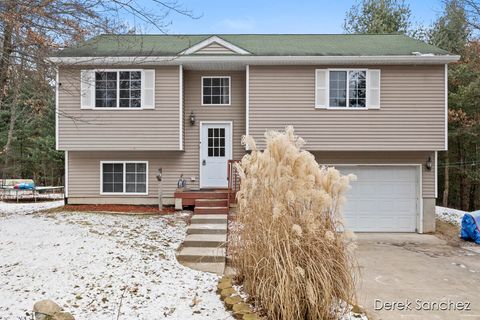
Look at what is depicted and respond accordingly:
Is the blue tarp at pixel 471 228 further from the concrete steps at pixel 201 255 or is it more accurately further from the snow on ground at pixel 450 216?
the concrete steps at pixel 201 255

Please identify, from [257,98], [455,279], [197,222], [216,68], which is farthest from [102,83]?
[455,279]

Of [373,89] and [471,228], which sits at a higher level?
[373,89]

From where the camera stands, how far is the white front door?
11328 millimetres

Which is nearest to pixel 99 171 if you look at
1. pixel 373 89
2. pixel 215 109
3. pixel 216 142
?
pixel 216 142

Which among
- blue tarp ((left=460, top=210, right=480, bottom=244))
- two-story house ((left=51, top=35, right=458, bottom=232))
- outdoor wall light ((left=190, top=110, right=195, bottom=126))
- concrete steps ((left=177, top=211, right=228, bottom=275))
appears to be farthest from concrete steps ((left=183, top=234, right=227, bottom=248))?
blue tarp ((left=460, top=210, right=480, bottom=244))

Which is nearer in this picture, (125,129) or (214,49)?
(125,129)

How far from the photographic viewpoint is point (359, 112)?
34.6 ft

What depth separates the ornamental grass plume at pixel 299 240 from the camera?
12.5 feet

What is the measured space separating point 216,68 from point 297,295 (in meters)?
8.60

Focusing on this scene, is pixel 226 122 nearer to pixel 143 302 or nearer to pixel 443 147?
pixel 443 147

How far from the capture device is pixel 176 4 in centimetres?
610

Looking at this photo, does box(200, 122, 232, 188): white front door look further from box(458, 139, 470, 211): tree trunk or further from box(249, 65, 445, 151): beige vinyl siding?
box(458, 139, 470, 211): tree trunk

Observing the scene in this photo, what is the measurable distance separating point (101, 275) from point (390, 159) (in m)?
9.08

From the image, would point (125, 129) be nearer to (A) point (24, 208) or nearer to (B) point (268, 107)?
(B) point (268, 107)
